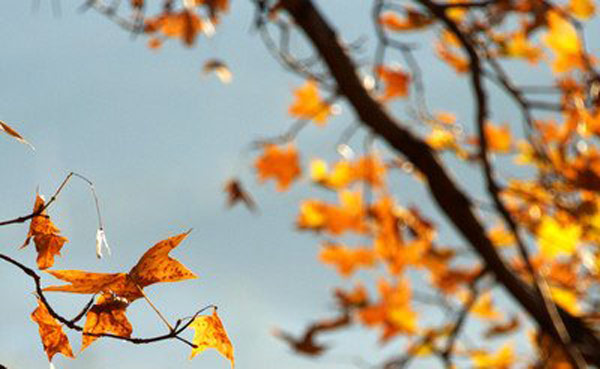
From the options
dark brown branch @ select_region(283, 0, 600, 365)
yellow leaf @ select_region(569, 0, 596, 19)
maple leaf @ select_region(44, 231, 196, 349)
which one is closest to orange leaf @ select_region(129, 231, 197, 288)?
maple leaf @ select_region(44, 231, 196, 349)

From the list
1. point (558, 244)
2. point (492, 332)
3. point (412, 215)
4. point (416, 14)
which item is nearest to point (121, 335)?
point (416, 14)

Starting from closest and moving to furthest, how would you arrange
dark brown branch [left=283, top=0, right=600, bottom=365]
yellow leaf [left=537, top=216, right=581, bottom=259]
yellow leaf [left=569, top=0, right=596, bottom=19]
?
dark brown branch [left=283, top=0, right=600, bottom=365] < yellow leaf [left=569, top=0, right=596, bottom=19] < yellow leaf [left=537, top=216, right=581, bottom=259]

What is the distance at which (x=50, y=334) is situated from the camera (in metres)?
0.74

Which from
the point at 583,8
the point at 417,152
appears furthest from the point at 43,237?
the point at 583,8

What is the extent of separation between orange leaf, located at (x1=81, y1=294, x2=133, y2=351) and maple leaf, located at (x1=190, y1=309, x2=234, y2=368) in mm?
62

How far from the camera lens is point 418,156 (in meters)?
2.14

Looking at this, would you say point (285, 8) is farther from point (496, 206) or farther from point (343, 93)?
point (496, 206)

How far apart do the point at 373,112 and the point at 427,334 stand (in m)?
0.71

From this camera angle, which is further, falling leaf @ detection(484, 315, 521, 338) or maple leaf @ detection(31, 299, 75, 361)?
falling leaf @ detection(484, 315, 521, 338)

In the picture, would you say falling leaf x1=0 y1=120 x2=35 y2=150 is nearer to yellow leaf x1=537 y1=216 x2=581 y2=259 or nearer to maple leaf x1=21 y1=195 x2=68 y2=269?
maple leaf x1=21 y1=195 x2=68 y2=269

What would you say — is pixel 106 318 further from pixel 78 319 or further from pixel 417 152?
pixel 417 152

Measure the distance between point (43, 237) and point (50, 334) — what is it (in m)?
0.09

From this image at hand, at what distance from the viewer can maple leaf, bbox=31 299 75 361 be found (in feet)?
2.42

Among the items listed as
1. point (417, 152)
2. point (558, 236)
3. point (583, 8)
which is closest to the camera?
point (417, 152)
